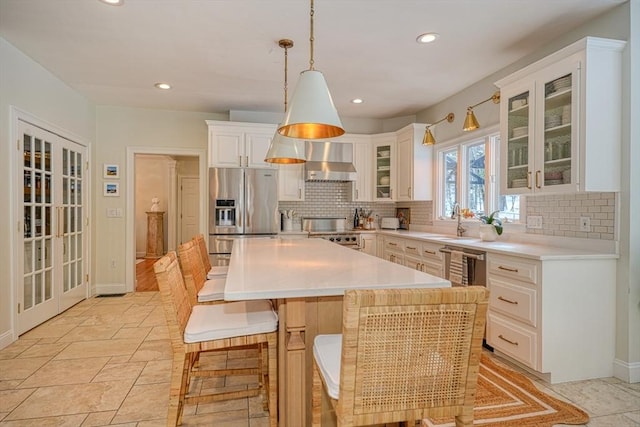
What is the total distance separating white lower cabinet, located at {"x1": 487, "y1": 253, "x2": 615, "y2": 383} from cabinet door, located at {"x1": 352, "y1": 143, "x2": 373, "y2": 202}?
295 cm

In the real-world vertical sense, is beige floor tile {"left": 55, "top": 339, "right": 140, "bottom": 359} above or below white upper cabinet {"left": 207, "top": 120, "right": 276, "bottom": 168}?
below

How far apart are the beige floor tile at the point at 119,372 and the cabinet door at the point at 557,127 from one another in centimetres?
328

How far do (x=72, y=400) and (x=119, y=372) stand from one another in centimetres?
39

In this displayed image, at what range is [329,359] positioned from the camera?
4.29 feet

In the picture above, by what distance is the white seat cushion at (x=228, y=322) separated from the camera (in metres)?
1.68

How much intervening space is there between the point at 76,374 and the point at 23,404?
40 cm

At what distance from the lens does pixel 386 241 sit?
4836 mm

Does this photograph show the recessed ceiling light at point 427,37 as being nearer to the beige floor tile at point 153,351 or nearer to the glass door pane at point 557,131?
the glass door pane at point 557,131

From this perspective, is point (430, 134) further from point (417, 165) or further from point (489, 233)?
point (489, 233)

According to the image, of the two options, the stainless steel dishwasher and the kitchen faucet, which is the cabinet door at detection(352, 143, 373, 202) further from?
the stainless steel dishwasher

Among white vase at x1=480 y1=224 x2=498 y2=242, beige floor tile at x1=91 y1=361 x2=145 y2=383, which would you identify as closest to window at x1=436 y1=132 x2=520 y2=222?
white vase at x1=480 y1=224 x2=498 y2=242

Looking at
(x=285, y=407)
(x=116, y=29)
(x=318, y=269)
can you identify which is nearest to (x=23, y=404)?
(x=285, y=407)

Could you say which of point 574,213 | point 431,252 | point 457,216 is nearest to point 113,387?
point 431,252

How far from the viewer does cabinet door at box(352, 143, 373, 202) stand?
5.29m
